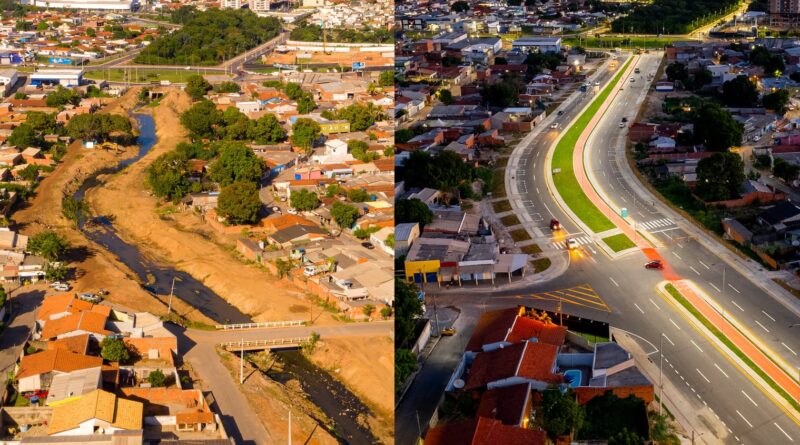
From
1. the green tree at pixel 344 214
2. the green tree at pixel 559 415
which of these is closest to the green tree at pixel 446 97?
the green tree at pixel 344 214

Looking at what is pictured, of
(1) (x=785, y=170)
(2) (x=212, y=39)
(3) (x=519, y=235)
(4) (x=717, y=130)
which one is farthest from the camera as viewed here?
(2) (x=212, y=39)

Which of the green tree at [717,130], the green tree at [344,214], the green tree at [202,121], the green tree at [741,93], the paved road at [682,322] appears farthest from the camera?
the green tree at [741,93]

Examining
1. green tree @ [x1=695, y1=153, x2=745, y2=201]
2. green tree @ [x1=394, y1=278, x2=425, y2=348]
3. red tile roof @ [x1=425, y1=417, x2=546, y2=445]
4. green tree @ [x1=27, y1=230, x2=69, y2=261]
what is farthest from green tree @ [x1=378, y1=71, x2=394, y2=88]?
red tile roof @ [x1=425, y1=417, x2=546, y2=445]

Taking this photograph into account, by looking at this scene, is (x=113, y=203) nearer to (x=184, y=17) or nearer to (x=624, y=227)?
(x=624, y=227)

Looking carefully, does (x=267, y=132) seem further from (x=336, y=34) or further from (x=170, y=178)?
(x=336, y=34)

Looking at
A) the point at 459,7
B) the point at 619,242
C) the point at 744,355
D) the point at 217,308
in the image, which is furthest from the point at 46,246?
the point at 459,7

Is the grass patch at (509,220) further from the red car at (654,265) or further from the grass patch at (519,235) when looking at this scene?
the red car at (654,265)

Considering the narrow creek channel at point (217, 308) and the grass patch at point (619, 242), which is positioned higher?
the grass patch at point (619, 242)
